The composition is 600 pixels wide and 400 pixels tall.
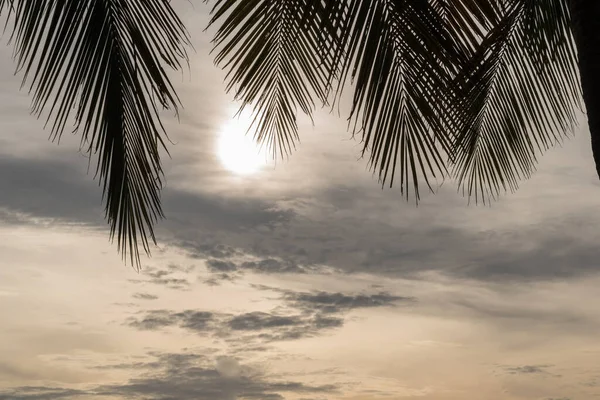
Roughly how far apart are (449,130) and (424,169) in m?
0.39

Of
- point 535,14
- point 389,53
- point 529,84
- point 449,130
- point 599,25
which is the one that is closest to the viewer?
point 599,25

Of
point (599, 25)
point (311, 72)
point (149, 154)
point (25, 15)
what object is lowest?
point (149, 154)

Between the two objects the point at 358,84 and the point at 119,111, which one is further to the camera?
the point at 358,84

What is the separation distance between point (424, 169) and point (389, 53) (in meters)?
0.79

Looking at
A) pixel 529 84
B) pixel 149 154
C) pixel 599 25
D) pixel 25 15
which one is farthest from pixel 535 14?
pixel 25 15

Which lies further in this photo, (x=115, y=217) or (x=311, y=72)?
(x=311, y=72)

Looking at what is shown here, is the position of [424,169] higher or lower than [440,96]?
lower

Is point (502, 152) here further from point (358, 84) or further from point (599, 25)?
point (599, 25)

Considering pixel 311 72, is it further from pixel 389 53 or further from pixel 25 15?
pixel 25 15

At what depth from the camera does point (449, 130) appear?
5332 millimetres

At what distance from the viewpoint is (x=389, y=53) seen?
16.4 ft

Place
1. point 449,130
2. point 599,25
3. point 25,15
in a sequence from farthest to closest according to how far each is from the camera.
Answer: point 449,130, point 25,15, point 599,25

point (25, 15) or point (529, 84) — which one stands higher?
point (529, 84)

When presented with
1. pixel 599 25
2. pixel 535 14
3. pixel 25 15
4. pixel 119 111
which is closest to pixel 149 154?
pixel 119 111
